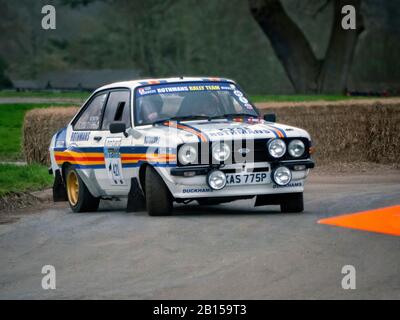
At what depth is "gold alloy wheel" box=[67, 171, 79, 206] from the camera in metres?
15.0

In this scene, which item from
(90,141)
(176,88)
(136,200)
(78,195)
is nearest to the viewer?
(136,200)

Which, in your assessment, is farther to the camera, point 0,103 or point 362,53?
point 362,53

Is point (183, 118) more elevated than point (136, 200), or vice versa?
point (183, 118)

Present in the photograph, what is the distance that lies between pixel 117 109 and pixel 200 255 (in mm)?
4706

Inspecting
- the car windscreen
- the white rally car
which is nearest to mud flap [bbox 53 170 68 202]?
the white rally car

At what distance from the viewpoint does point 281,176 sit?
13.0 metres

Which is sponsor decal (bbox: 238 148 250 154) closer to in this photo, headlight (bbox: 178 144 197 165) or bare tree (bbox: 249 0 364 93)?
headlight (bbox: 178 144 197 165)

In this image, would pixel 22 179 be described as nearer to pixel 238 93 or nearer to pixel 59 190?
pixel 59 190

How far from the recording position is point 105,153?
46.8 feet

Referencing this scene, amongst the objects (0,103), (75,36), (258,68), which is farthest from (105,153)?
(75,36)

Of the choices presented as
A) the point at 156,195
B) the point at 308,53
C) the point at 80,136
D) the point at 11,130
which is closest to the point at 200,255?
the point at 156,195

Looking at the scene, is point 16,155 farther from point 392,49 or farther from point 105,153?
point 392,49

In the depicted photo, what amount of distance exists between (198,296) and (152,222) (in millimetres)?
4380

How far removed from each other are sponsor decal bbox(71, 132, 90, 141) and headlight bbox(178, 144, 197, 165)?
7.55 ft
